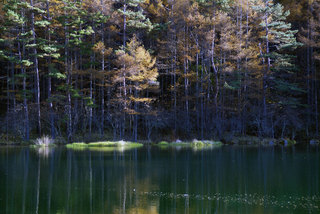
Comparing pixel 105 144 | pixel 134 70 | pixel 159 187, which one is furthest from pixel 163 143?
pixel 159 187

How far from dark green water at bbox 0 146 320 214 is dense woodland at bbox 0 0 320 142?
1528cm

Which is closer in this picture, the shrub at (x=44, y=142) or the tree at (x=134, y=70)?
the shrub at (x=44, y=142)

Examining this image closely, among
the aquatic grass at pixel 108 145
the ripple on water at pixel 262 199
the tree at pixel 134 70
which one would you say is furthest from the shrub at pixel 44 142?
the ripple on water at pixel 262 199

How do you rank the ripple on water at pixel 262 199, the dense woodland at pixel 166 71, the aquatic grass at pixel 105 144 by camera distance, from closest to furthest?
the ripple on water at pixel 262 199 < the aquatic grass at pixel 105 144 < the dense woodland at pixel 166 71

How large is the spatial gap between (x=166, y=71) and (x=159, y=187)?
23.7 meters

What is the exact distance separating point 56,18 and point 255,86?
17.7 metres

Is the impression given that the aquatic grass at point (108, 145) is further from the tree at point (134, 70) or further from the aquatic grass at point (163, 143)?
the tree at point (134, 70)

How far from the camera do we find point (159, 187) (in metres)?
11.8

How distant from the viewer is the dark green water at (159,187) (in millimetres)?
9219

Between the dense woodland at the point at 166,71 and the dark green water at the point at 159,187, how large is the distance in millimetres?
15280

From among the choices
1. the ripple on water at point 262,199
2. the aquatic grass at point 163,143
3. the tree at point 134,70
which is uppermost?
the tree at point 134,70

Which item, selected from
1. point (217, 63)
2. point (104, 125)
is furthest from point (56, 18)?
point (217, 63)

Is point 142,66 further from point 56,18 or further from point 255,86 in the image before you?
point 255,86

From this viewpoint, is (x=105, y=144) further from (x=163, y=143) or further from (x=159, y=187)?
(x=159, y=187)
